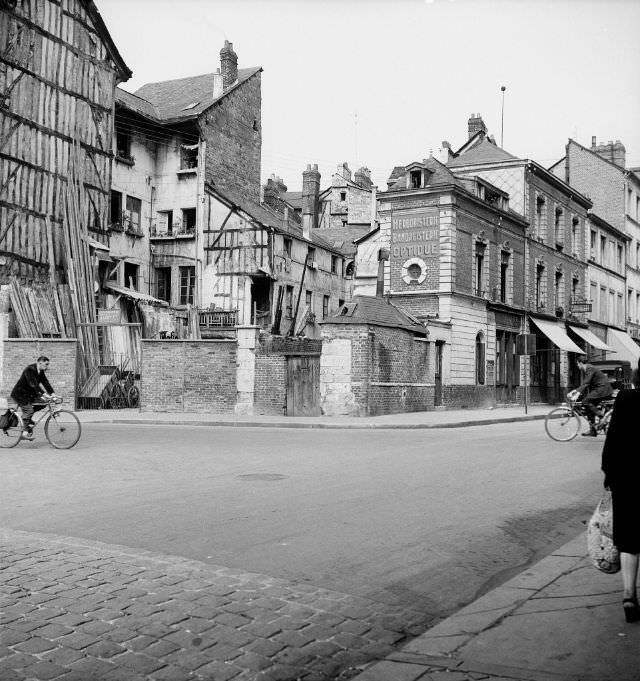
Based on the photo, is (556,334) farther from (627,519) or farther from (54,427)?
(627,519)

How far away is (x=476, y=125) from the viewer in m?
44.5

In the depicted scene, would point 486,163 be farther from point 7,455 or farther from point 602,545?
point 602,545

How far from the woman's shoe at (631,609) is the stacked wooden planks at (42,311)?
25.8 meters

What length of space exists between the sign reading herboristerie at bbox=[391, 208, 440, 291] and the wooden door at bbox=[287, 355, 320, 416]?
27.8 feet

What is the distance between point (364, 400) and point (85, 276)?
13.3m

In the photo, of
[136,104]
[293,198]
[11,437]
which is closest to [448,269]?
[136,104]

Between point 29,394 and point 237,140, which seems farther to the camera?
point 237,140

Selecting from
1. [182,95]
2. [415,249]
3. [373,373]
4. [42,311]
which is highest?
[182,95]

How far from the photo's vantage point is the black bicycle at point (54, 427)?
45.1 feet

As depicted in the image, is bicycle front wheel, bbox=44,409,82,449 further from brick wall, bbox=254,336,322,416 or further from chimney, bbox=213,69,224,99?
chimney, bbox=213,69,224,99

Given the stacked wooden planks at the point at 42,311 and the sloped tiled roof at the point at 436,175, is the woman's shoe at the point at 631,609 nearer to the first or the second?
the stacked wooden planks at the point at 42,311

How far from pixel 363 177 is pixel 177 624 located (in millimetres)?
59603

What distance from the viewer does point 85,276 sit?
101 ft

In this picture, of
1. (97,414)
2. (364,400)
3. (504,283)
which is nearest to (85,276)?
(97,414)
